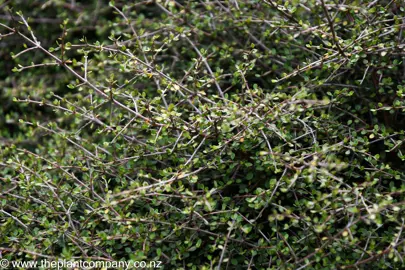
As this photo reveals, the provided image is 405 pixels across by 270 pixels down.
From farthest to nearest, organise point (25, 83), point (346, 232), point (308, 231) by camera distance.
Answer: point (25, 83)
point (308, 231)
point (346, 232)

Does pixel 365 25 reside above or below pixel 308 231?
above

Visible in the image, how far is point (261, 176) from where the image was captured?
67.5 inches

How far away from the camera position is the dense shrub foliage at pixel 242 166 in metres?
1.48

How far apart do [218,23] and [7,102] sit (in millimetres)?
1130

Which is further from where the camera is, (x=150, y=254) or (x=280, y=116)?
(x=150, y=254)

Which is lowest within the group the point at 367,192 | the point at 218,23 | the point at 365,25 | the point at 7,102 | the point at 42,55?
the point at 7,102

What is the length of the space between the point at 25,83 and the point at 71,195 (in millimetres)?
955

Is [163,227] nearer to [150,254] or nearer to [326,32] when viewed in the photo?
[150,254]

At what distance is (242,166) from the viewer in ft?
5.64

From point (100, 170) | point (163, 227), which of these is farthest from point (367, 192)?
point (100, 170)

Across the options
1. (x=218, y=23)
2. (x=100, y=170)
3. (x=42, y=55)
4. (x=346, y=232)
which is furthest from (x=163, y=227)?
(x=42, y=55)

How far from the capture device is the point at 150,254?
1669 millimetres

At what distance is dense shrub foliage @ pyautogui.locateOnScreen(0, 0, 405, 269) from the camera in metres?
1.48

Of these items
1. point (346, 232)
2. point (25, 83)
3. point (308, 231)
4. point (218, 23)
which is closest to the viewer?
point (346, 232)
